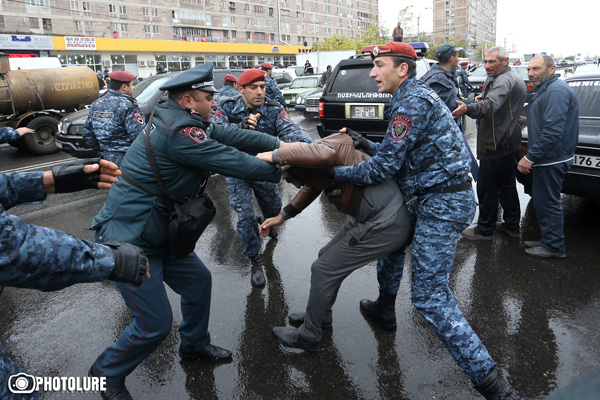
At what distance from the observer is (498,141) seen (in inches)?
173

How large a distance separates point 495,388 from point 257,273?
90.0 inches

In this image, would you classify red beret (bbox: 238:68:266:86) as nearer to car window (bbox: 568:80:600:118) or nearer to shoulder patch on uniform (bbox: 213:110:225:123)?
shoulder patch on uniform (bbox: 213:110:225:123)

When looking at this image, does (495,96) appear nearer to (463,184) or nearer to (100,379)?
(463,184)

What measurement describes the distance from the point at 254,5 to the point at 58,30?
104ft

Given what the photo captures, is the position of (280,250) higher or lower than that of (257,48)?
lower

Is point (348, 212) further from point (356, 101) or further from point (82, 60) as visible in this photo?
point (82, 60)

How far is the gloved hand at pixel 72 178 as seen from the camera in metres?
1.90

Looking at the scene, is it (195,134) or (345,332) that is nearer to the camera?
(195,134)

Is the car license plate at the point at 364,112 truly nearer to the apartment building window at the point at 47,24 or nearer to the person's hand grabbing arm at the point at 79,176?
the person's hand grabbing arm at the point at 79,176

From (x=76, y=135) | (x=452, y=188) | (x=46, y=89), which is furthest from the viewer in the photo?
(x=46, y=89)

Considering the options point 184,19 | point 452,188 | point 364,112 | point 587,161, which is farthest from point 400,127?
point 184,19

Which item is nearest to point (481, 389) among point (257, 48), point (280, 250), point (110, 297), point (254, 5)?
point (280, 250)

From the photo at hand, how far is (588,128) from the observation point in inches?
179

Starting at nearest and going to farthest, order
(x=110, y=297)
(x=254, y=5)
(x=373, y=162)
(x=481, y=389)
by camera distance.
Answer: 1. (x=481, y=389)
2. (x=373, y=162)
3. (x=110, y=297)
4. (x=254, y=5)
